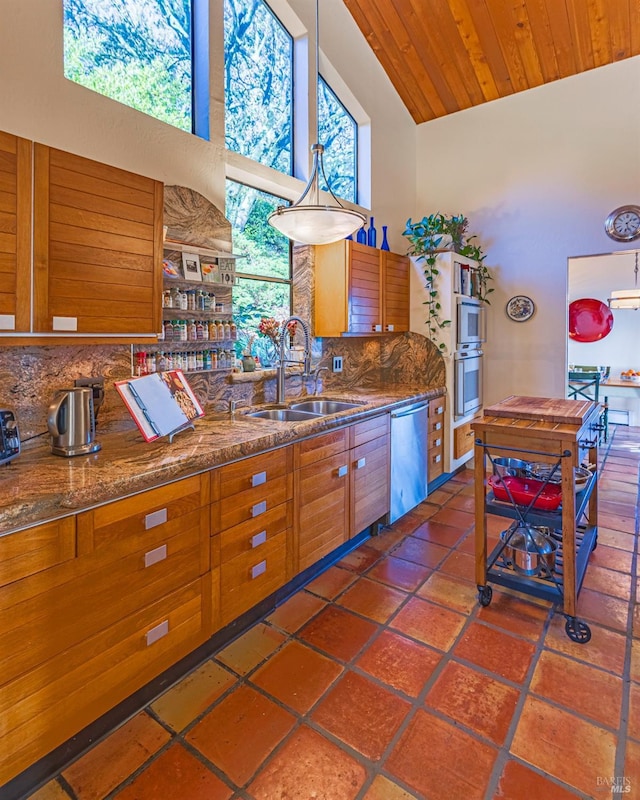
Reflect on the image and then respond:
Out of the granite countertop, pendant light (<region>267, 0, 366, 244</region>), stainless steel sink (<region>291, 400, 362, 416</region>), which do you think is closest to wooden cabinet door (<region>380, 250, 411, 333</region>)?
Result: stainless steel sink (<region>291, 400, 362, 416</region>)

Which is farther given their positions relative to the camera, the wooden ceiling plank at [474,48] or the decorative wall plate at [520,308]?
the decorative wall plate at [520,308]

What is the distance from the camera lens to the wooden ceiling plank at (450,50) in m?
3.66

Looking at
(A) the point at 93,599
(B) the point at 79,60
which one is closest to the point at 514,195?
(B) the point at 79,60

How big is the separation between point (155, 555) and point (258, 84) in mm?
3210

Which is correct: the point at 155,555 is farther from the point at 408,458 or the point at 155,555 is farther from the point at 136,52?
the point at 136,52

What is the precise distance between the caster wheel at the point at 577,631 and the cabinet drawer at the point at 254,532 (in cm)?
142

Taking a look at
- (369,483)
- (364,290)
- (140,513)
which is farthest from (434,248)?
(140,513)

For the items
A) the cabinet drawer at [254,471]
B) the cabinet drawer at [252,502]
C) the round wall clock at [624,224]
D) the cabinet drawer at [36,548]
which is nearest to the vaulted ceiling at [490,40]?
the round wall clock at [624,224]

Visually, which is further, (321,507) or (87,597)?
(321,507)

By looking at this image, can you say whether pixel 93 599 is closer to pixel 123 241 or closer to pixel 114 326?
pixel 114 326

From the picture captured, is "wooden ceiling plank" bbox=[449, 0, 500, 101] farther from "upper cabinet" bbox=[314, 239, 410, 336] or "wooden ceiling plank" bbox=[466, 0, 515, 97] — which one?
"upper cabinet" bbox=[314, 239, 410, 336]

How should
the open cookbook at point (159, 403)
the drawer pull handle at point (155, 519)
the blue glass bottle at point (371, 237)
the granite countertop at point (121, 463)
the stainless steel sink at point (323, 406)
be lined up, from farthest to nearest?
the blue glass bottle at point (371, 237)
the stainless steel sink at point (323, 406)
the open cookbook at point (159, 403)
the drawer pull handle at point (155, 519)
the granite countertop at point (121, 463)

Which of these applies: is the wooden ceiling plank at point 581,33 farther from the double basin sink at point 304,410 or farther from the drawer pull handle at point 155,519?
the drawer pull handle at point 155,519

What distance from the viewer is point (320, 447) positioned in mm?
2512
